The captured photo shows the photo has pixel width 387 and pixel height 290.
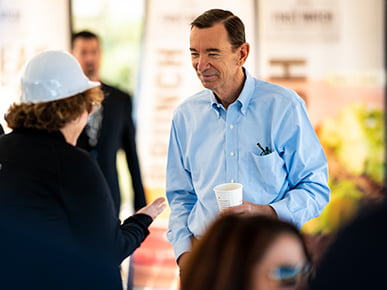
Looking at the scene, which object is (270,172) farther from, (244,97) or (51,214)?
(51,214)

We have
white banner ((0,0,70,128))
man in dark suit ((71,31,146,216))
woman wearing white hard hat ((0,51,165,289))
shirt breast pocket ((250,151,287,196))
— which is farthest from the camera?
white banner ((0,0,70,128))

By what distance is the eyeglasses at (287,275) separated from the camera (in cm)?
102

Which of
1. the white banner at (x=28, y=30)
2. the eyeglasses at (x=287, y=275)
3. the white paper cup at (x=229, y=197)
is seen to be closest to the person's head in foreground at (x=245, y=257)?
the eyeglasses at (x=287, y=275)

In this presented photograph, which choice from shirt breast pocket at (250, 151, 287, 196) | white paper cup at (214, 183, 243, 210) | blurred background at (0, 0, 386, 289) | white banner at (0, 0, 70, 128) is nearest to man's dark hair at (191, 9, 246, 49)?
shirt breast pocket at (250, 151, 287, 196)

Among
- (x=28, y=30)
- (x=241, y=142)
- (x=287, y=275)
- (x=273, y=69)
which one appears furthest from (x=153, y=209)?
(x=28, y=30)

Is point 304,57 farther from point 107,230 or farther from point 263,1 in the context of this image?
point 107,230

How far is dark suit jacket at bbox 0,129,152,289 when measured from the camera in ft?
5.85

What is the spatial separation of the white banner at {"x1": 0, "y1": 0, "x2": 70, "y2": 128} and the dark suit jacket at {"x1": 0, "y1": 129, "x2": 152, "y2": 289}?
2929mm

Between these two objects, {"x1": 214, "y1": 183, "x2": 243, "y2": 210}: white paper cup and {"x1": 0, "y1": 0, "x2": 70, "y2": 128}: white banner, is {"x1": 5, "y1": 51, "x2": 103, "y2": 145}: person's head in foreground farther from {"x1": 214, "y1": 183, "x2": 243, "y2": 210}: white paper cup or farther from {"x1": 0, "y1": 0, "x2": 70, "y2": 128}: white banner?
{"x1": 0, "y1": 0, "x2": 70, "y2": 128}: white banner

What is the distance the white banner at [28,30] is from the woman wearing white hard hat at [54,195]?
2.76 metres

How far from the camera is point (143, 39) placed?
4.76 meters

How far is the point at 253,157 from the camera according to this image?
227 cm

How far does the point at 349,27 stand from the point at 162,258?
2145mm

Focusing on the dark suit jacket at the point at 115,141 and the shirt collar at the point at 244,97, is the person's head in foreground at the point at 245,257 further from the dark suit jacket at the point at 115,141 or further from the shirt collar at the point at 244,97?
the dark suit jacket at the point at 115,141
